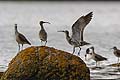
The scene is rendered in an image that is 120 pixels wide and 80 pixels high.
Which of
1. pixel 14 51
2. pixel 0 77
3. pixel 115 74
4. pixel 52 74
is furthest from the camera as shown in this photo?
pixel 14 51

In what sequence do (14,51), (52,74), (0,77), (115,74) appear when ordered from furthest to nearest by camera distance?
(14,51), (115,74), (0,77), (52,74)

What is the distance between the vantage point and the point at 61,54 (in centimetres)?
909

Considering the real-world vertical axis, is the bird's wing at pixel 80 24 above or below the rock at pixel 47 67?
above

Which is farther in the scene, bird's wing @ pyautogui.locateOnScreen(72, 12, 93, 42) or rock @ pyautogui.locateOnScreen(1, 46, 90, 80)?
bird's wing @ pyautogui.locateOnScreen(72, 12, 93, 42)

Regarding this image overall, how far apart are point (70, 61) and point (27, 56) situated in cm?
85

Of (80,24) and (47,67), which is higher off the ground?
(80,24)

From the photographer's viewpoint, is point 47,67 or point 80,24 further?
point 80,24

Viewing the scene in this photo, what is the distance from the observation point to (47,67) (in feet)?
29.5

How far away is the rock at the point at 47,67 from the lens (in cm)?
893

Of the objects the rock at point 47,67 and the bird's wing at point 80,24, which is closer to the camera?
the rock at point 47,67

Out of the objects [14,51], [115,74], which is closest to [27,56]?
[115,74]

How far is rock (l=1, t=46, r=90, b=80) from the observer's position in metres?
8.93

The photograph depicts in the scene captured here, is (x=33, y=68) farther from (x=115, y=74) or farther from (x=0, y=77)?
(x=115, y=74)

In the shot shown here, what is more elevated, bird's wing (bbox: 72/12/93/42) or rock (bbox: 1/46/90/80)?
bird's wing (bbox: 72/12/93/42)
